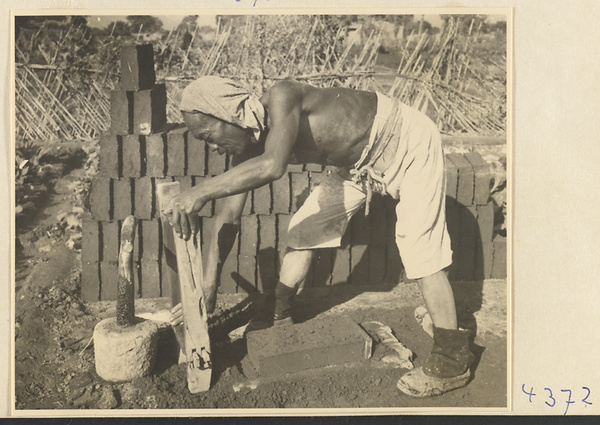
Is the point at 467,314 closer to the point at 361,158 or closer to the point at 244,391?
the point at 361,158

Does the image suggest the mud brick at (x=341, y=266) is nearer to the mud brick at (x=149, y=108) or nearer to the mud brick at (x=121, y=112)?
the mud brick at (x=149, y=108)

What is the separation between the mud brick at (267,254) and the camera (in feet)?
16.3

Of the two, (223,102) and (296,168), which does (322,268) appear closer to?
(296,168)

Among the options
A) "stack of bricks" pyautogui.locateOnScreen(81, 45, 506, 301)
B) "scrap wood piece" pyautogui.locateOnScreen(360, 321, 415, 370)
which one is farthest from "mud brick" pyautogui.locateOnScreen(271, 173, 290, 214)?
"scrap wood piece" pyautogui.locateOnScreen(360, 321, 415, 370)

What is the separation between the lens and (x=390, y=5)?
4.27 metres

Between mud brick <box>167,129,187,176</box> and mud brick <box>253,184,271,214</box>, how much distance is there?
596mm

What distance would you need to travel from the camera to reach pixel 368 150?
427 centimetres

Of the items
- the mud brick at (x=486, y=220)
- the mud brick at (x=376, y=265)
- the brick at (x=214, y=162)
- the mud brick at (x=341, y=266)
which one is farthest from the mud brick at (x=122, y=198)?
the mud brick at (x=486, y=220)

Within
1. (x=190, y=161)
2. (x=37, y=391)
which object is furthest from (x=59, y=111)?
(x=37, y=391)

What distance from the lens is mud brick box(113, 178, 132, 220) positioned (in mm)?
4684

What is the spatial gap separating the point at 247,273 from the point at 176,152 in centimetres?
112
